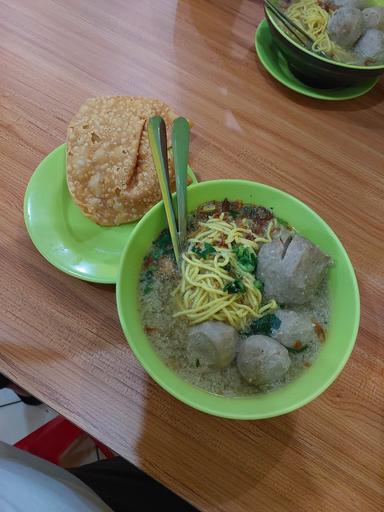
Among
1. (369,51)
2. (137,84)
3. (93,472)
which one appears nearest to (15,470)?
(93,472)

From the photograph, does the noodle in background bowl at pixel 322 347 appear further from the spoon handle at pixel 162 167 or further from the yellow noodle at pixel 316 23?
the yellow noodle at pixel 316 23

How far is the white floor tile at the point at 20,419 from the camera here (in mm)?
1596

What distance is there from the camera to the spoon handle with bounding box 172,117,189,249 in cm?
89

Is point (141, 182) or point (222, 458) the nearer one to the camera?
point (222, 458)

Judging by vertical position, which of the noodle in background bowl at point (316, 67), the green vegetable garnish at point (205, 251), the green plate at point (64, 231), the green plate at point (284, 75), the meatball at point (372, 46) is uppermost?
the meatball at point (372, 46)

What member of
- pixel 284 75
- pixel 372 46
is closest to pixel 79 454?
pixel 284 75

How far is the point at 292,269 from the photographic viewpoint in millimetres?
810

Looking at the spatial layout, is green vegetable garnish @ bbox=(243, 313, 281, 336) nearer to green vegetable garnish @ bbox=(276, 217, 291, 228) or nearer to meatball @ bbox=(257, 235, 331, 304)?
meatball @ bbox=(257, 235, 331, 304)

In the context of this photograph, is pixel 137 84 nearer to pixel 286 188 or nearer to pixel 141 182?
pixel 141 182

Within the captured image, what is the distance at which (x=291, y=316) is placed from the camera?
81 centimetres

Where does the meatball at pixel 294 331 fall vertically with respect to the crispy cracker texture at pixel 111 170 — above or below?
above

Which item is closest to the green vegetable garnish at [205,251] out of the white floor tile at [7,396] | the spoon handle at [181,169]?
the spoon handle at [181,169]

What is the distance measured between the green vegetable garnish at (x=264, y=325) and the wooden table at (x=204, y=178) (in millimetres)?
213

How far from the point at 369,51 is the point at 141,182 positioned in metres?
0.81
